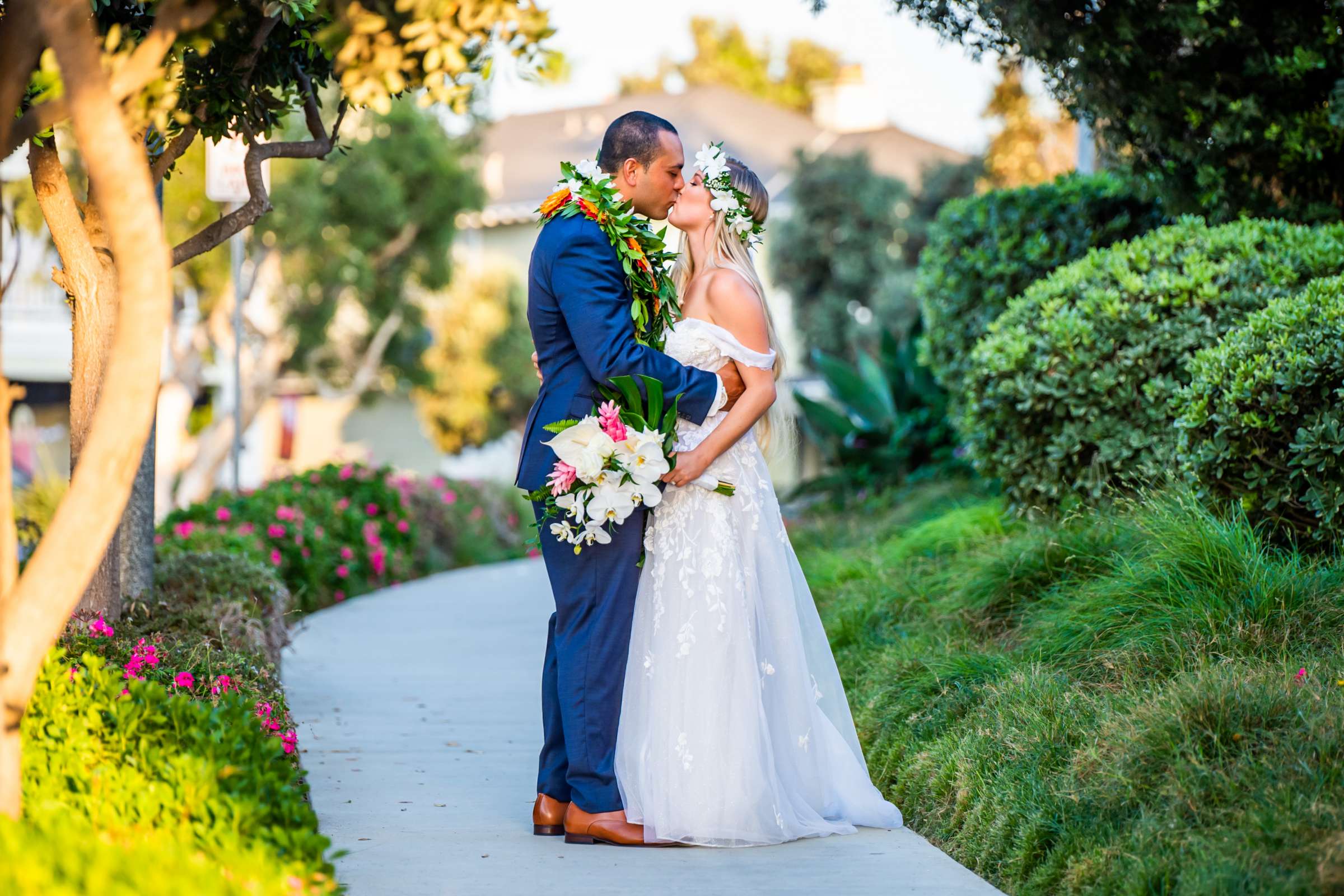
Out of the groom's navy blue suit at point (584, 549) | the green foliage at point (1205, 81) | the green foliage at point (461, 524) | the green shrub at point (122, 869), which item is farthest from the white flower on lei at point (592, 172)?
the green foliage at point (461, 524)

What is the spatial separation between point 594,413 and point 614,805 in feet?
4.20

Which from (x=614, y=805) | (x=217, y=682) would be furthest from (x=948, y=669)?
(x=217, y=682)

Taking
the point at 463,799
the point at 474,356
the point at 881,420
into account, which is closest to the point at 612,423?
the point at 463,799

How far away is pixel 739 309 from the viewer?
4.61m

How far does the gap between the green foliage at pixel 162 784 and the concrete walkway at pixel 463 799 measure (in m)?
0.77

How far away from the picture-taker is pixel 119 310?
2.77m

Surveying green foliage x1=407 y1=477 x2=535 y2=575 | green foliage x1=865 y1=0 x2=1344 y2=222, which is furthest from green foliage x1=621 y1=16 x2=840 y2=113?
green foliage x1=865 y1=0 x2=1344 y2=222

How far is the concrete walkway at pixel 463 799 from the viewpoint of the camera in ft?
13.0

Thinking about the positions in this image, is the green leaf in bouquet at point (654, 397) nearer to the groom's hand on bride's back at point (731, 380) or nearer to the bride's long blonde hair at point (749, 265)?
the groom's hand on bride's back at point (731, 380)

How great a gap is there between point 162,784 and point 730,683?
1.90 metres

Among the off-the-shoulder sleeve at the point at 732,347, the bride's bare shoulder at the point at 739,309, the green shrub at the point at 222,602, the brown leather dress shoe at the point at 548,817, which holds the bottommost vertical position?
the brown leather dress shoe at the point at 548,817

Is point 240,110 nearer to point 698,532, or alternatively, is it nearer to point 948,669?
point 698,532

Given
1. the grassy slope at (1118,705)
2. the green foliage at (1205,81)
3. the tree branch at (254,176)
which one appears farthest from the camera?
the green foliage at (1205,81)

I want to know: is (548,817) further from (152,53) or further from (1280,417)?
(1280,417)
